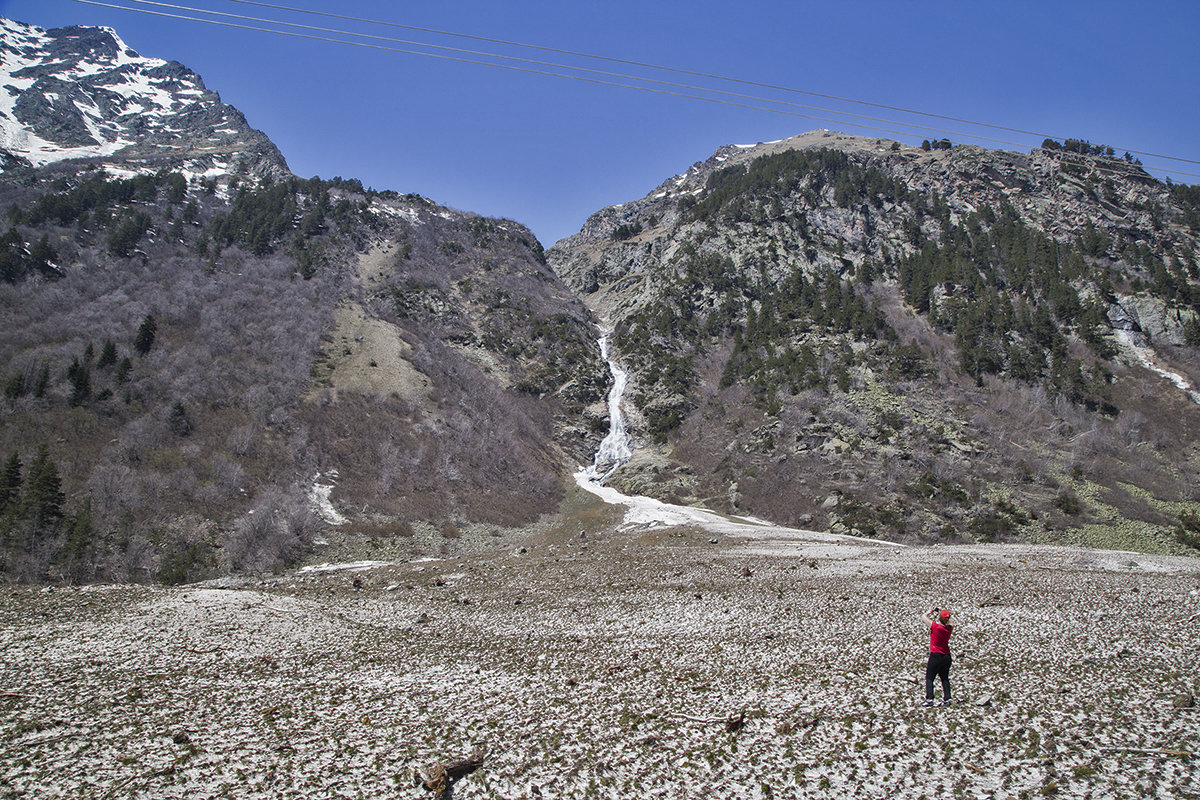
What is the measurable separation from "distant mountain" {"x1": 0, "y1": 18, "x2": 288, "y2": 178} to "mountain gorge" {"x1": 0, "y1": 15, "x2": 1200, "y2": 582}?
398 centimetres

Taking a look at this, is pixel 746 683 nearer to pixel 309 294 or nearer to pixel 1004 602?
pixel 1004 602

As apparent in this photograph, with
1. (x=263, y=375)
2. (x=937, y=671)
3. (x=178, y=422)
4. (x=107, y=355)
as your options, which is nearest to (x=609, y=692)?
(x=937, y=671)

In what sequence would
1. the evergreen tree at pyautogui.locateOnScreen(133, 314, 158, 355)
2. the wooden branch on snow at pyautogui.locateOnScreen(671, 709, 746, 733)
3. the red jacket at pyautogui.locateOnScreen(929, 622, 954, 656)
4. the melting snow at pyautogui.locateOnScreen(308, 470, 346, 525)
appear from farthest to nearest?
the evergreen tree at pyautogui.locateOnScreen(133, 314, 158, 355) → the melting snow at pyautogui.locateOnScreen(308, 470, 346, 525) → the red jacket at pyautogui.locateOnScreen(929, 622, 954, 656) → the wooden branch on snow at pyautogui.locateOnScreen(671, 709, 746, 733)

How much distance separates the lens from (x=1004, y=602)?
1812cm

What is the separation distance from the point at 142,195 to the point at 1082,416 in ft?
485

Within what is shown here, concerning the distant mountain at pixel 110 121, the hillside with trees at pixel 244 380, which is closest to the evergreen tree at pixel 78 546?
the hillside with trees at pixel 244 380

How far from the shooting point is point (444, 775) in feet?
23.5

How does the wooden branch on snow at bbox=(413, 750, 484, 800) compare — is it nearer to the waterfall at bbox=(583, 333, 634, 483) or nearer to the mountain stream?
the mountain stream

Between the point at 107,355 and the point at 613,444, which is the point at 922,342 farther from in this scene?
the point at 107,355

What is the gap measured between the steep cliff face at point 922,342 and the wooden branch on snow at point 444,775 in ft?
104

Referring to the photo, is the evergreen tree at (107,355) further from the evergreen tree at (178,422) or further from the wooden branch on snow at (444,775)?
the wooden branch on snow at (444,775)

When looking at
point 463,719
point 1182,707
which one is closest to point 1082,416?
point 1182,707

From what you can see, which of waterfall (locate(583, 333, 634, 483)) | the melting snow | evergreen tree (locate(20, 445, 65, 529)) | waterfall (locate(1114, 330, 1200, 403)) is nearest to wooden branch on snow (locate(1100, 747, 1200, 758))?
the melting snow

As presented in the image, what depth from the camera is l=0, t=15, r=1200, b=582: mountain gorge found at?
38250 millimetres
